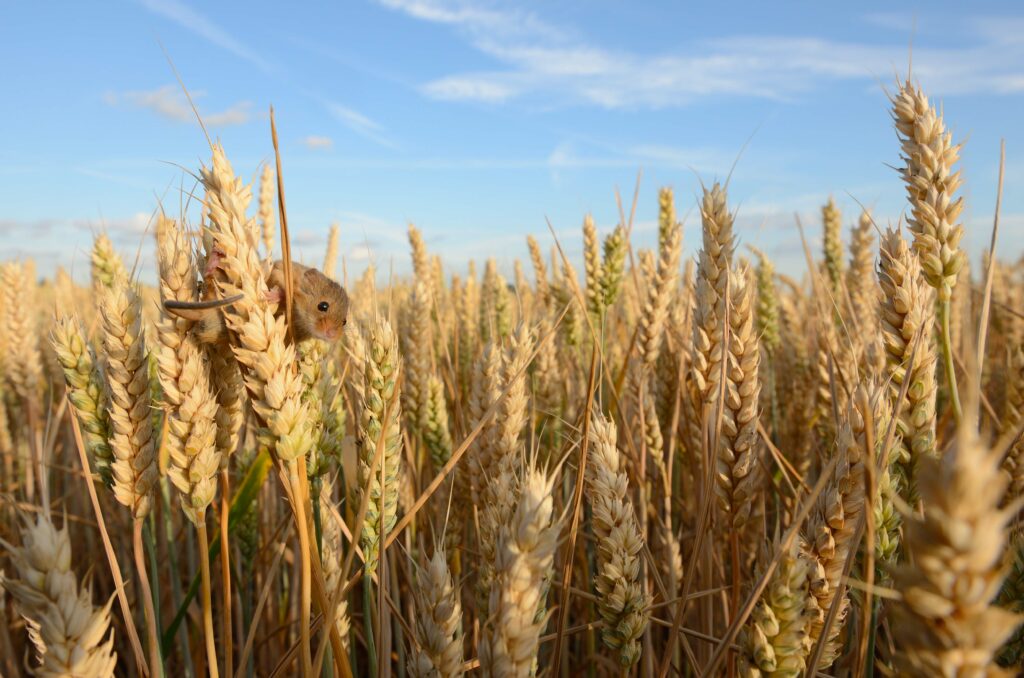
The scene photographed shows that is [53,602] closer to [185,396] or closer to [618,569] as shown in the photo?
[185,396]

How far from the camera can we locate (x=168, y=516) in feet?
4.79

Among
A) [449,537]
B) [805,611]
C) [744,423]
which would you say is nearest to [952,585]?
[805,611]

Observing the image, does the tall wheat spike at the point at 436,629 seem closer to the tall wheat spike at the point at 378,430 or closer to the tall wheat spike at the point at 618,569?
the tall wheat spike at the point at 378,430

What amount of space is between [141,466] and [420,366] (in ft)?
5.26

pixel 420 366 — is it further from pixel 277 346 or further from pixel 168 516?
pixel 277 346

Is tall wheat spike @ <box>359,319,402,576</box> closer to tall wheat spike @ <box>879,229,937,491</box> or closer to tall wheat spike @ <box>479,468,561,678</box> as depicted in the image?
tall wheat spike @ <box>479,468,561,678</box>

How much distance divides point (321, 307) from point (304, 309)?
0.22 ft

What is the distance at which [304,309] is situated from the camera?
1.40 metres

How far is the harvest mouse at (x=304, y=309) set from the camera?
118 centimetres

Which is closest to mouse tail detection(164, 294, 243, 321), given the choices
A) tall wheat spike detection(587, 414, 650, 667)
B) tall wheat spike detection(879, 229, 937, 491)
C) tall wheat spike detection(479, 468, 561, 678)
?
tall wheat spike detection(479, 468, 561, 678)

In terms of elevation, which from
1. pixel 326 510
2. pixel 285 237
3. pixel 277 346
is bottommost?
pixel 326 510

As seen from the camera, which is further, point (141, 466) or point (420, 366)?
point (420, 366)

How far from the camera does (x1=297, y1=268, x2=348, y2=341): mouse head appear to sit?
1.41m

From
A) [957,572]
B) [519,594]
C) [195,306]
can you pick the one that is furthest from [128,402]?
[957,572]
